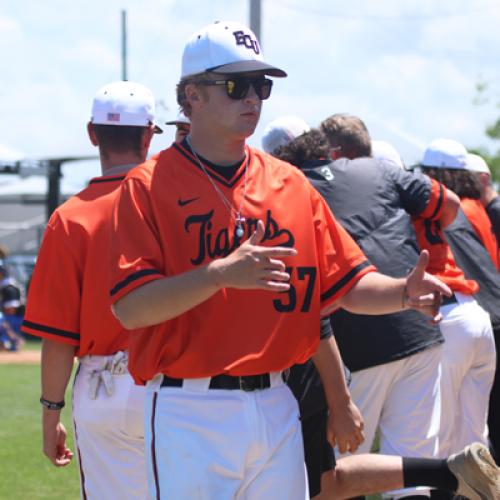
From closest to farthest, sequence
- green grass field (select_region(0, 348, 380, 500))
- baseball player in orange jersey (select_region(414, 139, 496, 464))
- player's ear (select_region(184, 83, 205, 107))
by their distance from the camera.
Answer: player's ear (select_region(184, 83, 205, 107)) → baseball player in orange jersey (select_region(414, 139, 496, 464)) → green grass field (select_region(0, 348, 380, 500))

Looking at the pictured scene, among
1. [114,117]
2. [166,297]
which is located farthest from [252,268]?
[114,117]

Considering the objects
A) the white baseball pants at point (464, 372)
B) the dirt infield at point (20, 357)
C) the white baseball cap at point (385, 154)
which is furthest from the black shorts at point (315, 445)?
the dirt infield at point (20, 357)

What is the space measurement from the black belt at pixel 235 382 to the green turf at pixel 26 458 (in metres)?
4.47

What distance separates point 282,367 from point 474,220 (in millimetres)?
4305

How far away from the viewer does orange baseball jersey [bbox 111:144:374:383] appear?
368 cm

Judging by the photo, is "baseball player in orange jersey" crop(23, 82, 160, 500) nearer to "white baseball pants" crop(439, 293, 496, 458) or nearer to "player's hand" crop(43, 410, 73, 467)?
"player's hand" crop(43, 410, 73, 467)

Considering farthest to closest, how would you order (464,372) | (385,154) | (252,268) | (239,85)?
1. (385,154)
2. (464,372)
3. (239,85)
4. (252,268)

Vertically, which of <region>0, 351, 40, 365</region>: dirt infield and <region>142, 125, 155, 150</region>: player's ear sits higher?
<region>142, 125, 155, 150</region>: player's ear

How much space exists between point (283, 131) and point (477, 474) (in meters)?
2.13

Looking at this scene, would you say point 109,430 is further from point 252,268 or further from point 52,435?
point 252,268

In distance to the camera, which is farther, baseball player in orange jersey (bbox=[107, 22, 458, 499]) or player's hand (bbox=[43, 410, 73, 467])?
player's hand (bbox=[43, 410, 73, 467])

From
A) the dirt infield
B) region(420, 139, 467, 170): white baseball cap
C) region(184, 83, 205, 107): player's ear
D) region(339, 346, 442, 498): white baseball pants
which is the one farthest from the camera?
the dirt infield

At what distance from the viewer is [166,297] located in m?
3.51

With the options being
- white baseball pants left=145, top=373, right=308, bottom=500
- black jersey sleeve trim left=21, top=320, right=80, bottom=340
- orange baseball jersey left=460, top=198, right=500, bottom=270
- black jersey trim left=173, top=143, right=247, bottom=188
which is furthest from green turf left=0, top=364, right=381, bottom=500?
black jersey trim left=173, top=143, right=247, bottom=188
